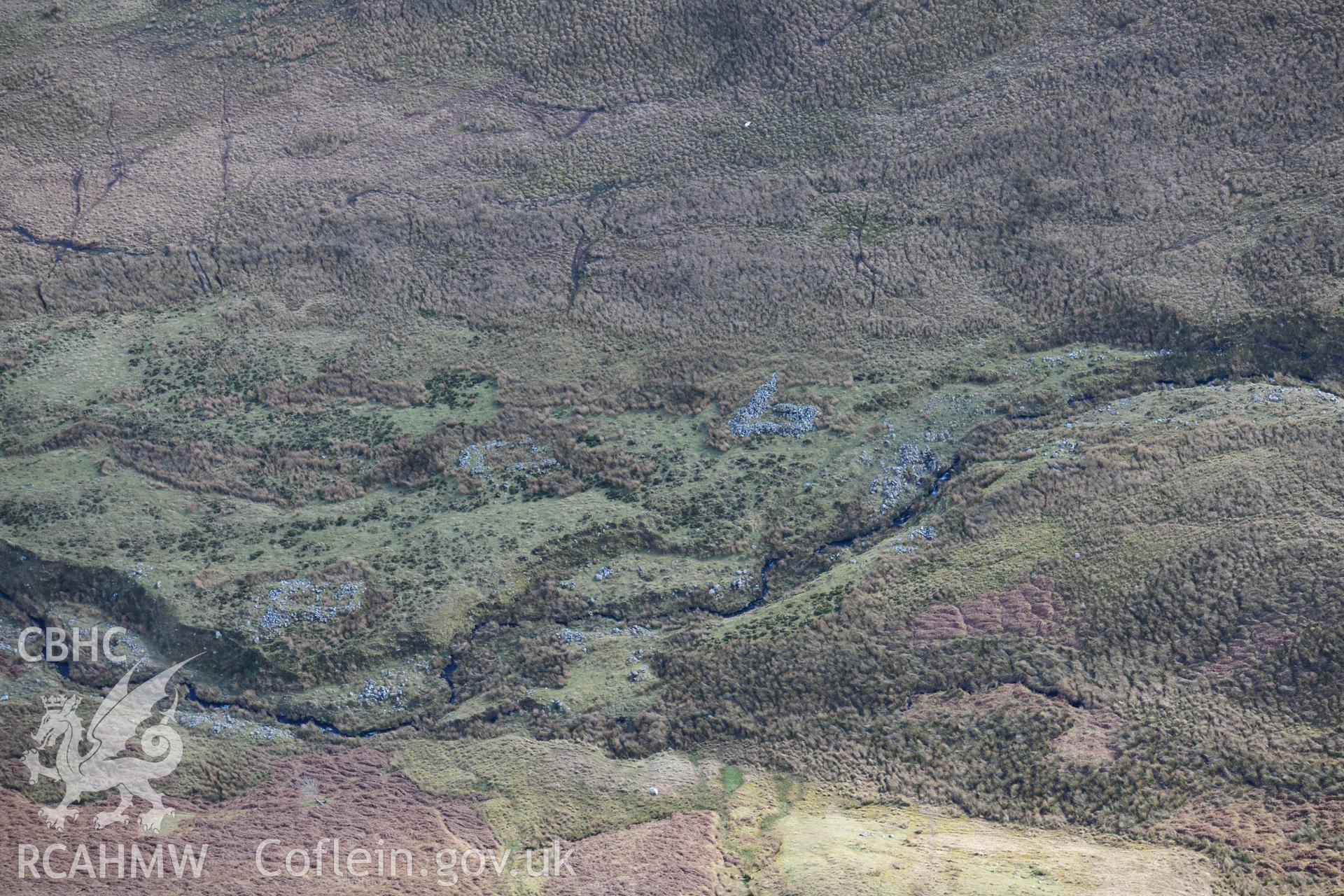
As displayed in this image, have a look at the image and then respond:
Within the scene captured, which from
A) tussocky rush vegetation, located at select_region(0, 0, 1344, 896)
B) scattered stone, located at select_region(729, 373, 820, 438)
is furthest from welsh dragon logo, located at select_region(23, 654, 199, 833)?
scattered stone, located at select_region(729, 373, 820, 438)

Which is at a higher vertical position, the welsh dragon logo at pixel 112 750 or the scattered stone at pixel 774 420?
the scattered stone at pixel 774 420

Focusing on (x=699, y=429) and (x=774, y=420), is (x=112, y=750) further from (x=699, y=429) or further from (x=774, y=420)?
(x=774, y=420)

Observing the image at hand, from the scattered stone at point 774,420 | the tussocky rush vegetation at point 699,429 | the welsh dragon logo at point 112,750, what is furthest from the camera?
the scattered stone at point 774,420

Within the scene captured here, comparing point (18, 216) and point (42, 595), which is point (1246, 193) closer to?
point (42, 595)

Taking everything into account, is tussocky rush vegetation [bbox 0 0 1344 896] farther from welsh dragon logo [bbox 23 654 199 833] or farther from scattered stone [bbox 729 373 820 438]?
welsh dragon logo [bbox 23 654 199 833]

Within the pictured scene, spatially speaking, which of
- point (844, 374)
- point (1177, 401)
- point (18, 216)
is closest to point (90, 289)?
point (18, 216)

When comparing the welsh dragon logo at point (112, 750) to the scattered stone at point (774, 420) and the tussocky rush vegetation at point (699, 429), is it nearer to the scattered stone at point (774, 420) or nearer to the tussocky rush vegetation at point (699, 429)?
the tussocky rush vegetation at point (699, 429)

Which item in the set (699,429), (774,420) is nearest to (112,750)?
(699,429)

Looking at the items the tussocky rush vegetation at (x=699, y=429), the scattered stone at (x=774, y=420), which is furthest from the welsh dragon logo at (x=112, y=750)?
the scattered stone at (x=774, y=420)
